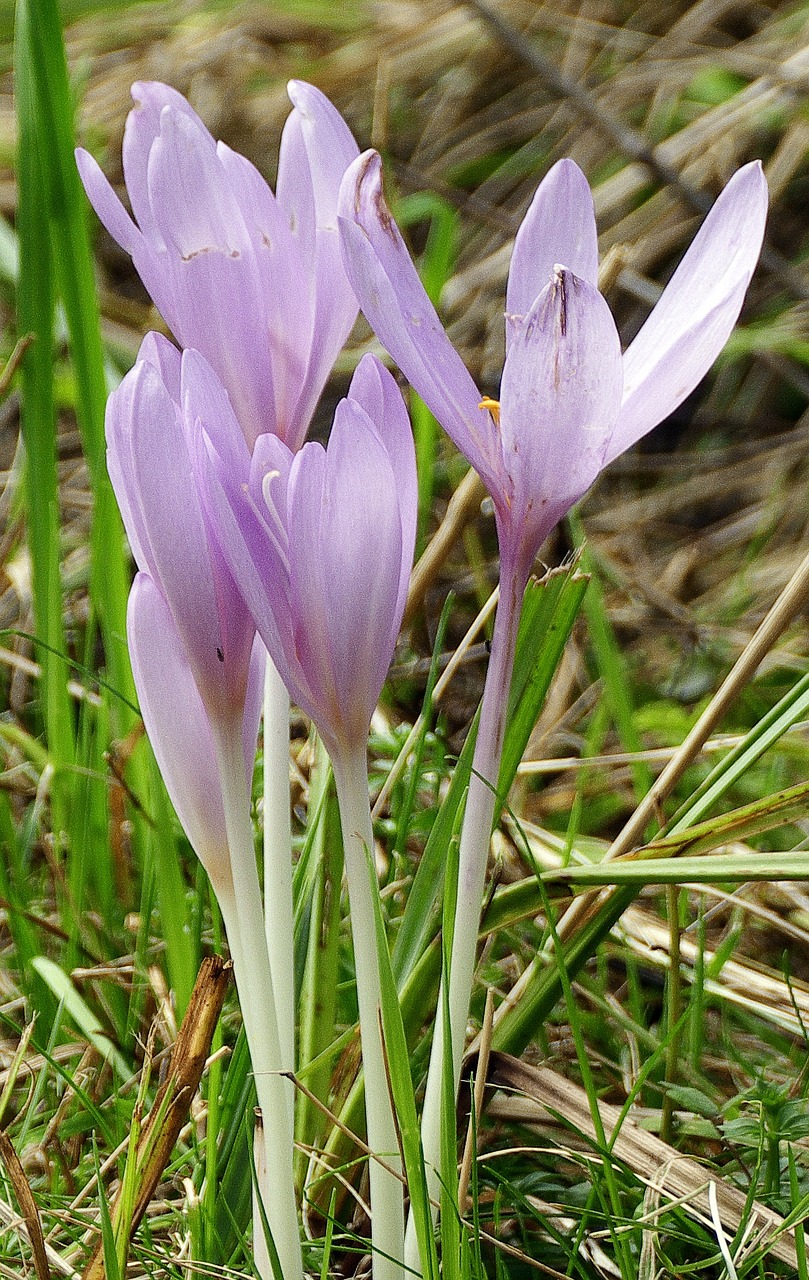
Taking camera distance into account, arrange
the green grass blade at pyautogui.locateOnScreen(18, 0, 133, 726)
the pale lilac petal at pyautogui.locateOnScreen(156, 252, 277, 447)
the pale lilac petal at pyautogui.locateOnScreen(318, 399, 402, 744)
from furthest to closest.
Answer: the green grass blade at pyautogui.locateOnScreen(18, 0, 133, 726), the pale lilac petal at pyautogui.locateOnScreen(156, 252, 277, 447), the pale lilac petal at pyautogui.locateOnScreen(318, 399, 402, 744)

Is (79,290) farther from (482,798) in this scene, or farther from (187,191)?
(482,798)

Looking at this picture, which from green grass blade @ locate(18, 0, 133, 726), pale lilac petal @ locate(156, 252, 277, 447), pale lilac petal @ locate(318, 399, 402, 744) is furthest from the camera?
green grass blade @ locate(18, 0, 133, 726)

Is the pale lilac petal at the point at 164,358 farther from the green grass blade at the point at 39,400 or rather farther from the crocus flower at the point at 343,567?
the green grass blade at the point at 39,400

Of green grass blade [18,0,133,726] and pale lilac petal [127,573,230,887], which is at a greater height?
green grass blade [18,0,133,726]

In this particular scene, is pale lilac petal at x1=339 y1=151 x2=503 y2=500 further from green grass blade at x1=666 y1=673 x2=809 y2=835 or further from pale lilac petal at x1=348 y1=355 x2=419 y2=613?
green grass blade at x1=666 y1=673 x2=809 y2=835

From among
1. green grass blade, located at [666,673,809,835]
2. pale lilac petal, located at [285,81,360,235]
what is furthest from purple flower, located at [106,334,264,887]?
green grass blade, located at [666,673,809,835]

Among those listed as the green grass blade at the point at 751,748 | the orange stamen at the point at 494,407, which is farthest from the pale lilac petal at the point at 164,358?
the green grass blade at the point at 751,748

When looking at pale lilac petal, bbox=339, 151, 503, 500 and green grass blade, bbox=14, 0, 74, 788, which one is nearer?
pale lilac petal, bbox=339, 151, 503, 500

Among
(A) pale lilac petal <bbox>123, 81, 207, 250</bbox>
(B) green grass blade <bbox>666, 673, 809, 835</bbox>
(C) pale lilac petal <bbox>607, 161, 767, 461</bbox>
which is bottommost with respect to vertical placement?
(B) green grass blade <bbox>666, 673, 809, 835</bbox>
